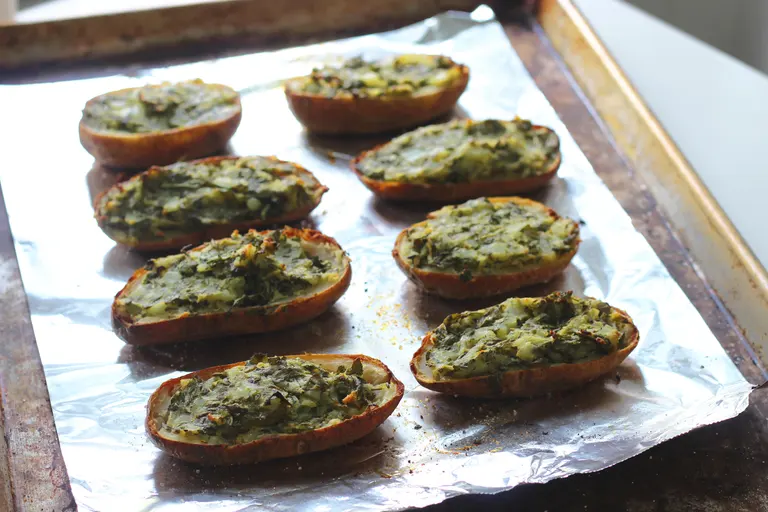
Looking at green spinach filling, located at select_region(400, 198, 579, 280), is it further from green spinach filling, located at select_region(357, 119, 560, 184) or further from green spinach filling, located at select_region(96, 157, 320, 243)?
green spinach filling, located at select_region(96, 157, 320, 243)

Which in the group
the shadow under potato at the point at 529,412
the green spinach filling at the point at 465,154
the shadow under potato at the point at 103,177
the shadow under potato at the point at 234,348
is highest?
the green spinach filling at the point at 465,154

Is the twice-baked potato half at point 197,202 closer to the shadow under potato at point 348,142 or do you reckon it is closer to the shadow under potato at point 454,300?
the shadow under potato at point 348,142

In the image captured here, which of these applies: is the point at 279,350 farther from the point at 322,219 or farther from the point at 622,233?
the point at 622,233

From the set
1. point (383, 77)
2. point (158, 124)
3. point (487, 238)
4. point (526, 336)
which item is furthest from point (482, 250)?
point (158, 124)

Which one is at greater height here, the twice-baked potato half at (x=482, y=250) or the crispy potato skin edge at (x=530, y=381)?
the twice-baked potato half at (x=482, y=250)

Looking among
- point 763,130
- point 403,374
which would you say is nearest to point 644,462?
point 403,374

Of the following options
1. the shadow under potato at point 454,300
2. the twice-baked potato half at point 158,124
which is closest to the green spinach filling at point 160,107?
the twice-baked potato half at point 158,124
